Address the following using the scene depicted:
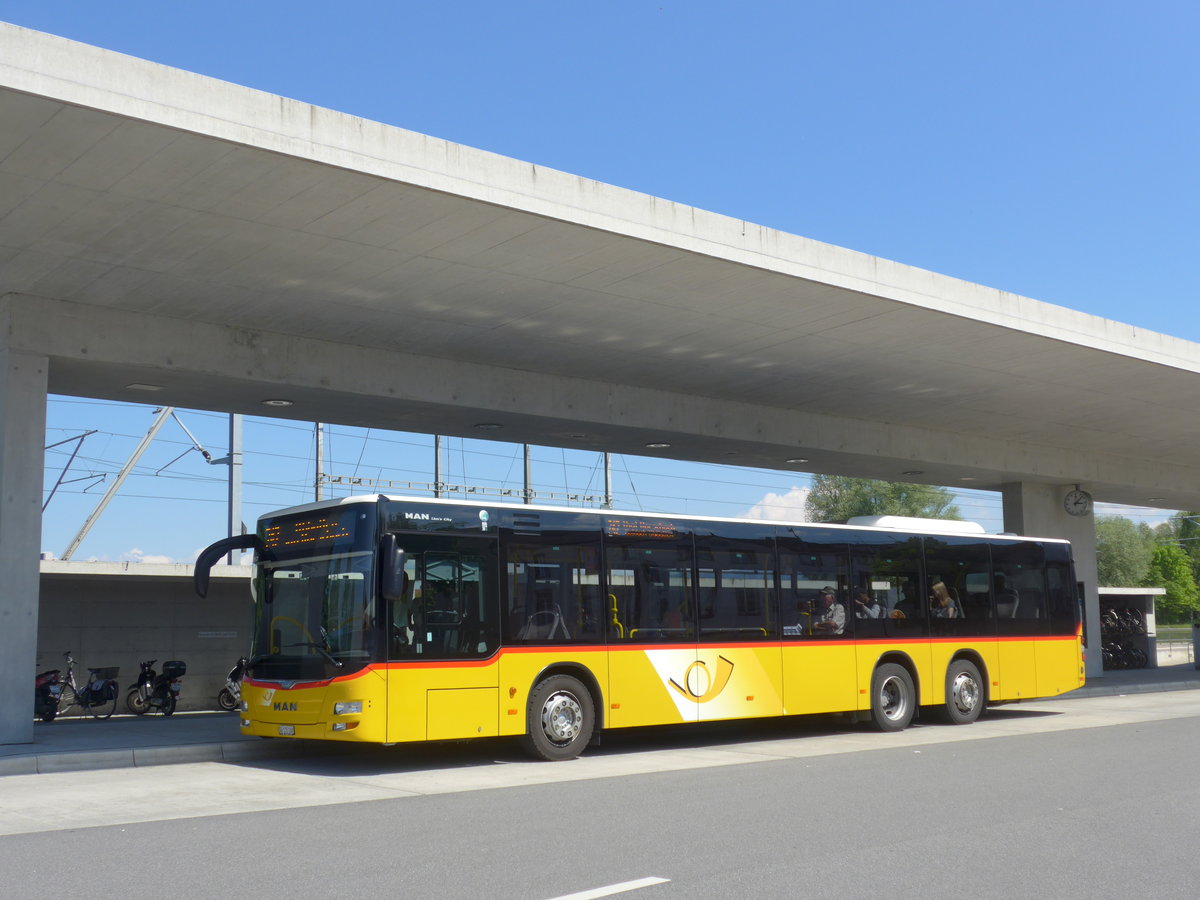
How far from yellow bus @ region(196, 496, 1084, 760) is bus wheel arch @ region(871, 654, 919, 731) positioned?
29mm

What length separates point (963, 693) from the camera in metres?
18.5

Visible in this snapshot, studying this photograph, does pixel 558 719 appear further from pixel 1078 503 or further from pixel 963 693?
pixel 1078 503

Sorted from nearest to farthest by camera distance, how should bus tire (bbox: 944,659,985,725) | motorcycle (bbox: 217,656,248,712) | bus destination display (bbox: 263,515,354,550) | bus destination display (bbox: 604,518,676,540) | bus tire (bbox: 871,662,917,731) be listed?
bus destination display (bbox: 263,515,354,550) → bus destination display (bbox: 604,518,676,540) → bus tire (bbox: 871,662,917,731) → bus tire (bbox: 944,659,985,725) → motorcycle (bbox: 217,656,248,712)

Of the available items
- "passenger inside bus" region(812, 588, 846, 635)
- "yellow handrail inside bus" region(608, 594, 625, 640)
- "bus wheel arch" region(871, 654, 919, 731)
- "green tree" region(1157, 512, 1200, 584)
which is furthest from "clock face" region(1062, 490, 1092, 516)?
"green tree" region(1157, 512, 1200, 584)

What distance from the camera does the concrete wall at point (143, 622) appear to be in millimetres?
21547

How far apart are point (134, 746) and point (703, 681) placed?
6590 millimetres

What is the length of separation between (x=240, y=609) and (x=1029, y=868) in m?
19.1

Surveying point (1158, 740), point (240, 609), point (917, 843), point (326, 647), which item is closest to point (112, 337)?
point (326, 647)

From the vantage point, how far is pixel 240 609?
23.7 metres

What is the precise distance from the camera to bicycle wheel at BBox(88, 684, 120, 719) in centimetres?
2006

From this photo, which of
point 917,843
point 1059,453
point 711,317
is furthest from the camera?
point 1059,453

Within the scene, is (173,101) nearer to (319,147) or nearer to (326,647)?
(319,147)

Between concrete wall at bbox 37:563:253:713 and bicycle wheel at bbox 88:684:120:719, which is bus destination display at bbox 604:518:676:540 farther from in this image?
concrete wall at bbox 37:563:253:713

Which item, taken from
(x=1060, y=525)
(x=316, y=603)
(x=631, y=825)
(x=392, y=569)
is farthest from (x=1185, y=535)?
(x=631, y=825)
